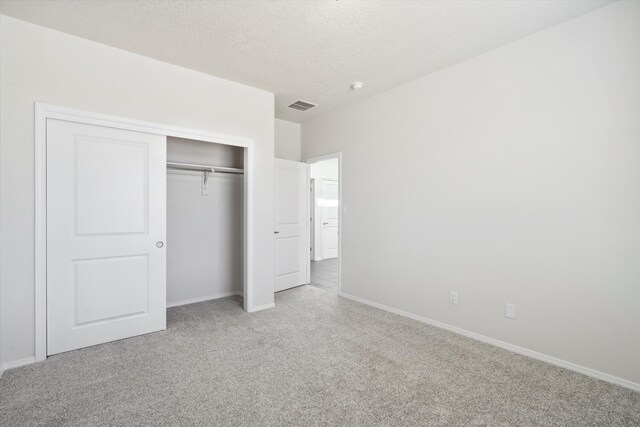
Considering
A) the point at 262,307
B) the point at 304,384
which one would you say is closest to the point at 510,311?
the point at 304,384

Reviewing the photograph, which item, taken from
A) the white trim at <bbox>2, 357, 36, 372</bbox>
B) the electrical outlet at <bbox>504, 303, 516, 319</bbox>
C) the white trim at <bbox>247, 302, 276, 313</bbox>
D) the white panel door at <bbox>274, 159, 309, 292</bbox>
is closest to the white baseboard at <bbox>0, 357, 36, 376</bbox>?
the white trim at <bbox>2, 357, 36, 372</bbox>

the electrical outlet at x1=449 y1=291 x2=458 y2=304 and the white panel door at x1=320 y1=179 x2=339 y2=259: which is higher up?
the white panel door at x1=320 y1=179 x2=339 y2=259

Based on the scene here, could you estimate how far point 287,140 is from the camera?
5.09 m

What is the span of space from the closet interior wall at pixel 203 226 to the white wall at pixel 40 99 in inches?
32.6

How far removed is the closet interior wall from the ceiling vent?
104 centimetres

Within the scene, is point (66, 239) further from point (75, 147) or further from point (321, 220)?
point (321, 220)

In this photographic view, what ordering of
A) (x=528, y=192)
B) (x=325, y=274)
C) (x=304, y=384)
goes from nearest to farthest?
(x=304, y=384) < (x=528, y=192) < (x=325, y=274)

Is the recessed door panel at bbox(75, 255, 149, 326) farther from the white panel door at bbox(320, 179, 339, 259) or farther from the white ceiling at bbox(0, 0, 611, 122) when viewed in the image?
the white panel door at bbox(320, 179, 339, 259)

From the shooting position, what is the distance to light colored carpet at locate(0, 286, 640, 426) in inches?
72.6

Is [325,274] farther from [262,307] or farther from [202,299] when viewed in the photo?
[202,299]

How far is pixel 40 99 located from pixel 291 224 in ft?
10.4

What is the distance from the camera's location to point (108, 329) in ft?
9.32

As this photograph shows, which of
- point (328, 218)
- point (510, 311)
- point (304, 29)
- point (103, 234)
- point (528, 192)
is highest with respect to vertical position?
point (304, 29)

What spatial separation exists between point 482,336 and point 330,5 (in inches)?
127
